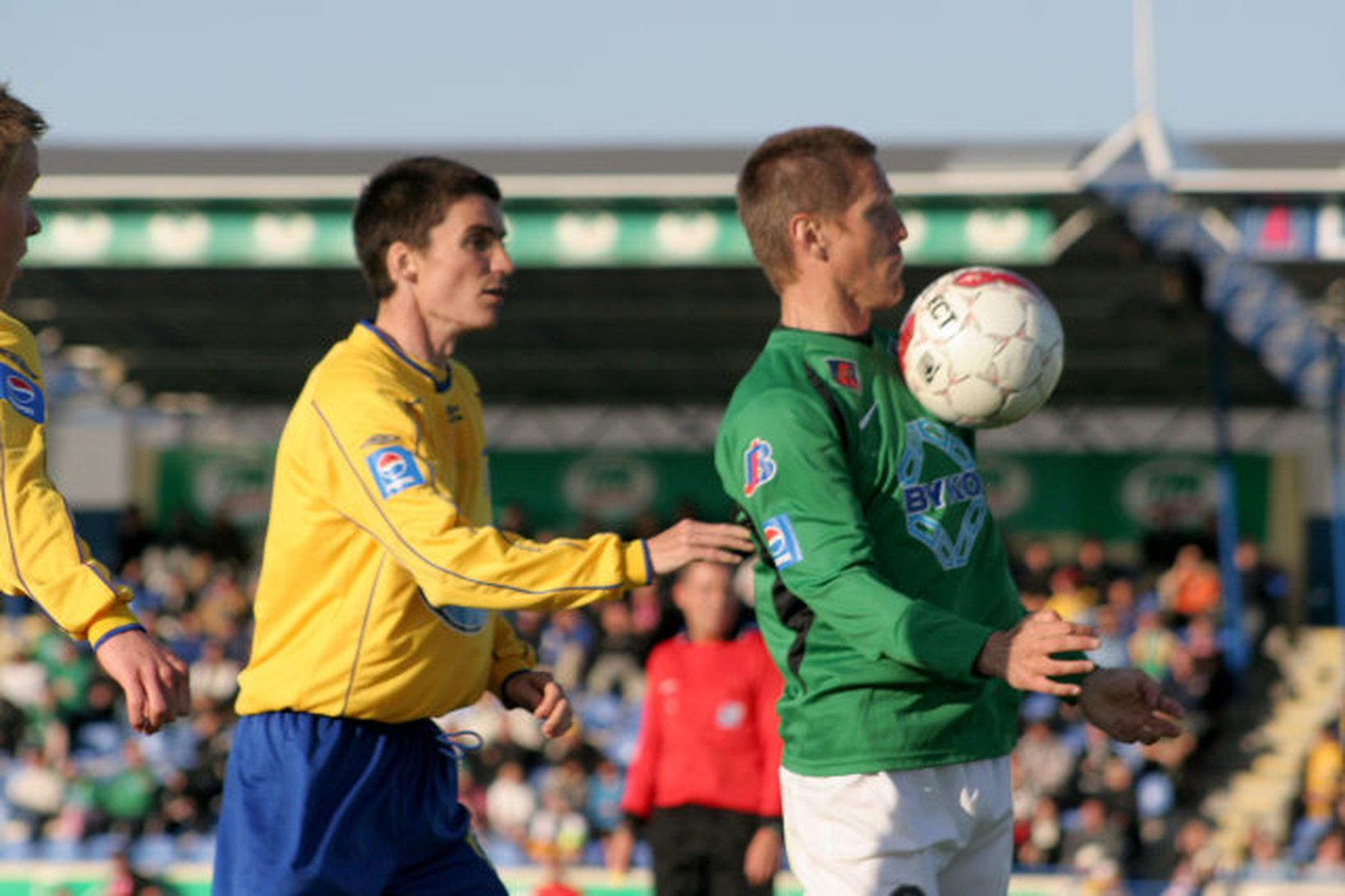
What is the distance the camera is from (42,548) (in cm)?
374

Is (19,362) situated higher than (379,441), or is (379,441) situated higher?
(19,362)

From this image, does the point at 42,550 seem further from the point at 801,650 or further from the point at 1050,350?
the point at 1050,350

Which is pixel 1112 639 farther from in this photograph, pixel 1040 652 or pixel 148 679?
pixel 148 679

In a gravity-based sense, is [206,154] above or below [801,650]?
above

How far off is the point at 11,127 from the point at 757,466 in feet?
5.31

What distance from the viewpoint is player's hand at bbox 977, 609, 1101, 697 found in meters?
3.68

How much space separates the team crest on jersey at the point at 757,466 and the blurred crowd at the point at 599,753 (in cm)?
896

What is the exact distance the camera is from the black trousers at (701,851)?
28.3 feet

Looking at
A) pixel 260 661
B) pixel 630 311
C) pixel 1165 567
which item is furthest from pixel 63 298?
pixel 260 661

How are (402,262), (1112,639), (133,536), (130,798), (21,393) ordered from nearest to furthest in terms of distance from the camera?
(21,393)
(402,262)
(130,798)
(1112,639)
(133,536)

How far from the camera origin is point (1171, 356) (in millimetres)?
26953

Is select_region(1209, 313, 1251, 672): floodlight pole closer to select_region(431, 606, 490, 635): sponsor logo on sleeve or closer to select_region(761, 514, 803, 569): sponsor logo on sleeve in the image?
select_region(431, 606, 490, 635): sponsor logo on sleeve

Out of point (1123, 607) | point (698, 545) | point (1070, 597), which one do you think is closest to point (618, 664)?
point (1070, 597)

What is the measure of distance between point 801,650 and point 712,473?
23.8m
